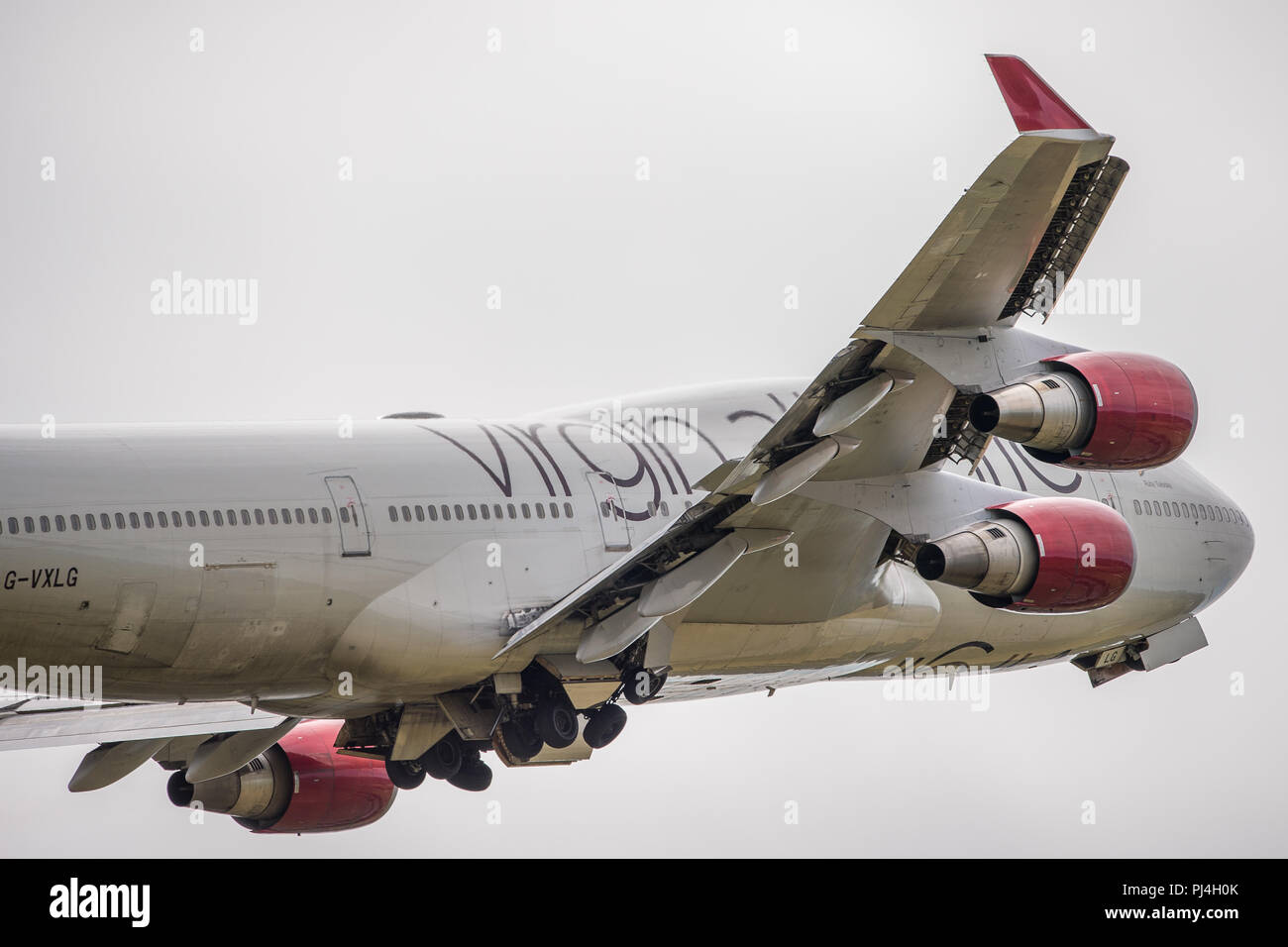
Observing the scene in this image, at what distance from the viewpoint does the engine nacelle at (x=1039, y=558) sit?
17469 mm

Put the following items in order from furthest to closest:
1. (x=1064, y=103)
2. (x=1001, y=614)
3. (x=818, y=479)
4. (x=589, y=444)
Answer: (x=1001, y=614)
(x=589, y=444)
(x=818, y=479)
(x=1064, y=103)

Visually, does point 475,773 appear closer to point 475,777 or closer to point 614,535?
point 475,777

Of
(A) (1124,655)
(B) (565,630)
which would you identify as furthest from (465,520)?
(A) (1124,655)

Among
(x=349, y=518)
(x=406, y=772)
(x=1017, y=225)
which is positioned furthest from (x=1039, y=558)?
(x=406, y=772)

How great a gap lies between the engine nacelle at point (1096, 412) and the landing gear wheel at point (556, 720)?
621cm

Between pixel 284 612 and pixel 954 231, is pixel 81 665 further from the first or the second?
pixel 954 231

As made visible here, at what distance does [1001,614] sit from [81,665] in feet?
35.5

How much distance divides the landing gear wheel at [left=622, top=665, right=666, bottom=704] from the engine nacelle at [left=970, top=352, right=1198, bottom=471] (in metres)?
5.43

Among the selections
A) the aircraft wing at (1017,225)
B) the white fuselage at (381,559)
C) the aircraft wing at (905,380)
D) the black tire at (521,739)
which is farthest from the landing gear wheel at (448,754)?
the aircraft wing at (1017,225)

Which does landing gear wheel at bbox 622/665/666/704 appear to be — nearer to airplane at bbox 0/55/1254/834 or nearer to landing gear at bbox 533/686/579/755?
airplane at bbox 0/55/1254/834

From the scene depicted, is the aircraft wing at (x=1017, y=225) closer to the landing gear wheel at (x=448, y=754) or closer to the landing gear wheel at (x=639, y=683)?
the landing gear wheel at (x=639, y=683)

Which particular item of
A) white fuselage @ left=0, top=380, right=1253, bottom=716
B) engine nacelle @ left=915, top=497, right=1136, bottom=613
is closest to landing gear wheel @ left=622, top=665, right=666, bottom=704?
white fuselage @ left=0, top=380, right=1253, bottom=716

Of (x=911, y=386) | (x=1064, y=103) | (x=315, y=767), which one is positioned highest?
(x=1064, y=103)

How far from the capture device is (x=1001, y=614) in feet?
72.5
